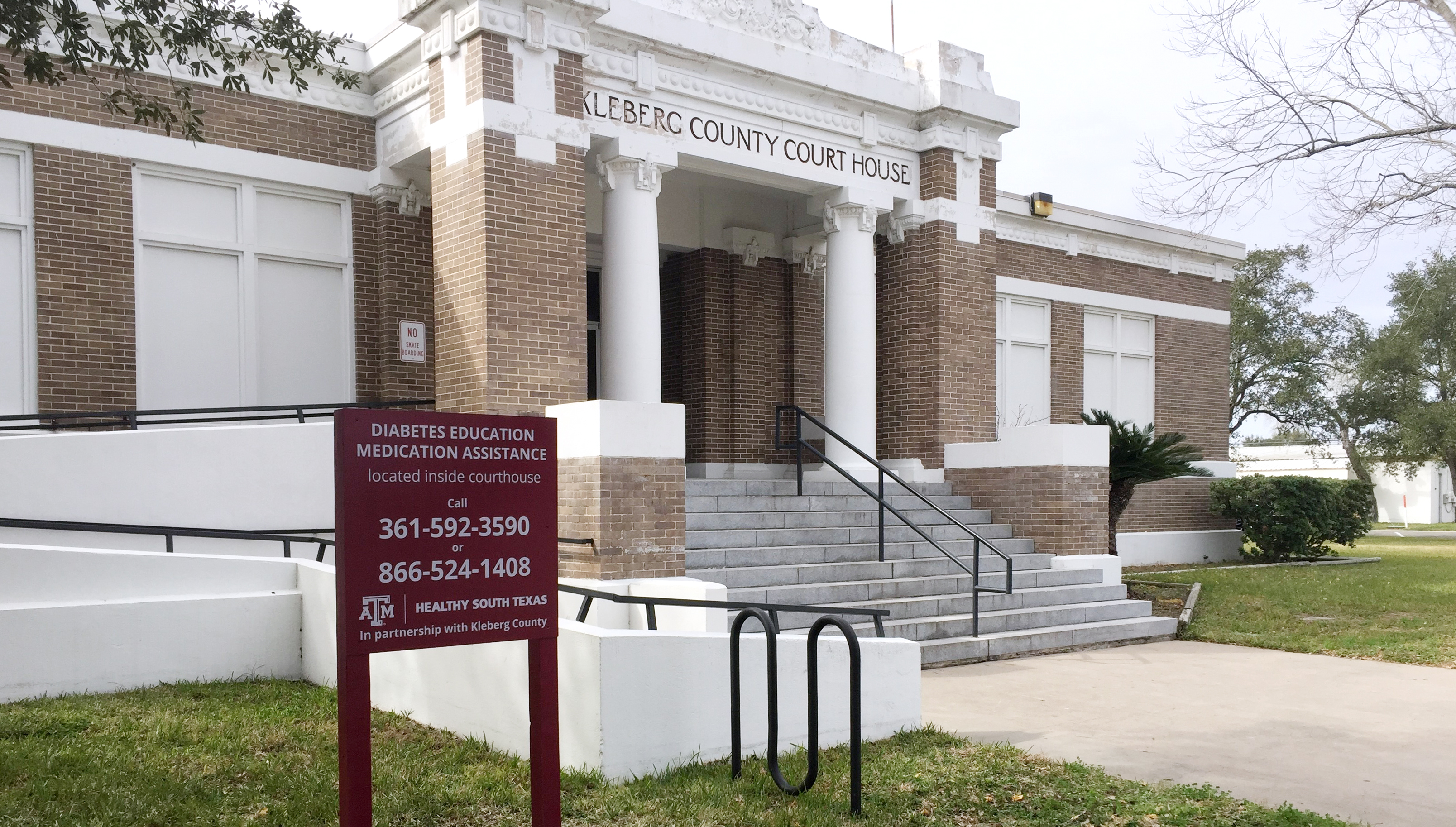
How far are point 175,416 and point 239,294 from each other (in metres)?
1.43

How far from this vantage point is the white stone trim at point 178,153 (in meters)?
11.2

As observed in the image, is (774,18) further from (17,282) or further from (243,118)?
(17,282)

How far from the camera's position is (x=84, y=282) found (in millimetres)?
11453

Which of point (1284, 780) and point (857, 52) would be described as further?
point (857, 52)

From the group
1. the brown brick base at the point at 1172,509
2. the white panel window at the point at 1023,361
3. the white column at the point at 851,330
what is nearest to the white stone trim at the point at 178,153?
the white column at the point at 851,330

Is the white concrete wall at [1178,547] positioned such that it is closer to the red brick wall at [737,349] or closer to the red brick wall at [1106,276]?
the red brick wall at [1106,276]

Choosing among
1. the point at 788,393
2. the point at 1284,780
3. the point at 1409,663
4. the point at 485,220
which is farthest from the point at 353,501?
the point at 788,393

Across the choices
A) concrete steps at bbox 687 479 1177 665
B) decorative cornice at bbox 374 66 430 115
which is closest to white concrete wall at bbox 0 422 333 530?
concrete steps at bbox 687 479 1177 665

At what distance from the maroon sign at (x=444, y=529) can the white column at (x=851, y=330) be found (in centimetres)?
976

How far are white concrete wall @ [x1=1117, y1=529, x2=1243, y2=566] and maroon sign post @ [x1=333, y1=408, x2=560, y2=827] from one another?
16.1 metres

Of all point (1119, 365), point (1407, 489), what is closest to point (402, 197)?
point (1119, 365)

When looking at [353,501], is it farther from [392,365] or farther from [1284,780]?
[392,365]

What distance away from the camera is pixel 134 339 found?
11.7 m

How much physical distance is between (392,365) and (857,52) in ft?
21.9
